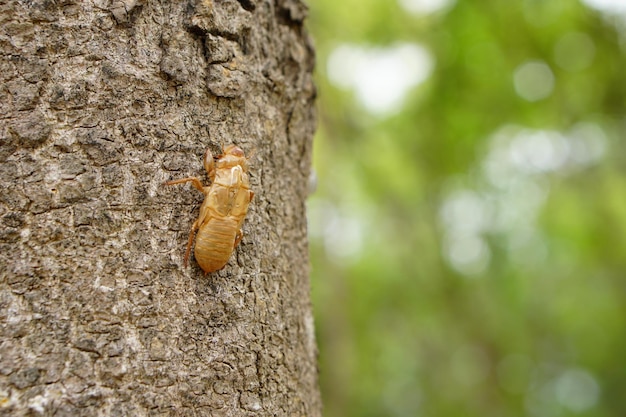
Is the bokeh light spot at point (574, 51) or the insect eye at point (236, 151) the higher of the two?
the bokeh light spot at point (574, 51)

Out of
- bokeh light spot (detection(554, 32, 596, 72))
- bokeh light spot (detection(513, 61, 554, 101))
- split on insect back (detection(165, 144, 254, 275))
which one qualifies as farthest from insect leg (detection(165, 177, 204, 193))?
bokeh light spot (detection(513, 61, 554, 101))

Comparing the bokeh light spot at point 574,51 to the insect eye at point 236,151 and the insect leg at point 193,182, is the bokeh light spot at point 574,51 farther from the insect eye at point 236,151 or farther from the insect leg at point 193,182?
the insect leg at point 193,182

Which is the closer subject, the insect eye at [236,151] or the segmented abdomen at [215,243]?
the segmented abdomen at [215,243]

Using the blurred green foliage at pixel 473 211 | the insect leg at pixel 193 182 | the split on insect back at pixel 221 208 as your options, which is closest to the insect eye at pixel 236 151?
the split on insect back at pixel 221 208

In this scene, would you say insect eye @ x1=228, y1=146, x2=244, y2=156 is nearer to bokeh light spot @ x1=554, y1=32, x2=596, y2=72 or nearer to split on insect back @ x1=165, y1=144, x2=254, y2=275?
split on insect back @ x1=165, y1=144, x2=254, y2=275

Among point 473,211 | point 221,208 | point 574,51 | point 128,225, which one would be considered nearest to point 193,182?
point 221,208

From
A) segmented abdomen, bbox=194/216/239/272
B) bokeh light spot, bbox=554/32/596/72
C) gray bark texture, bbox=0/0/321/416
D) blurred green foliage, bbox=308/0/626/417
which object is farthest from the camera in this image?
blurred green foliage, bbox=308/0/626/417

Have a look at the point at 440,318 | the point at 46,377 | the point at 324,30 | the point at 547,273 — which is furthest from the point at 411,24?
the point at 547,273

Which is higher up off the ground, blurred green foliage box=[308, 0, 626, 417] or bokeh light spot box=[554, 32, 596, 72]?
bokeh light spot box=[554, 32, 596, 72]
